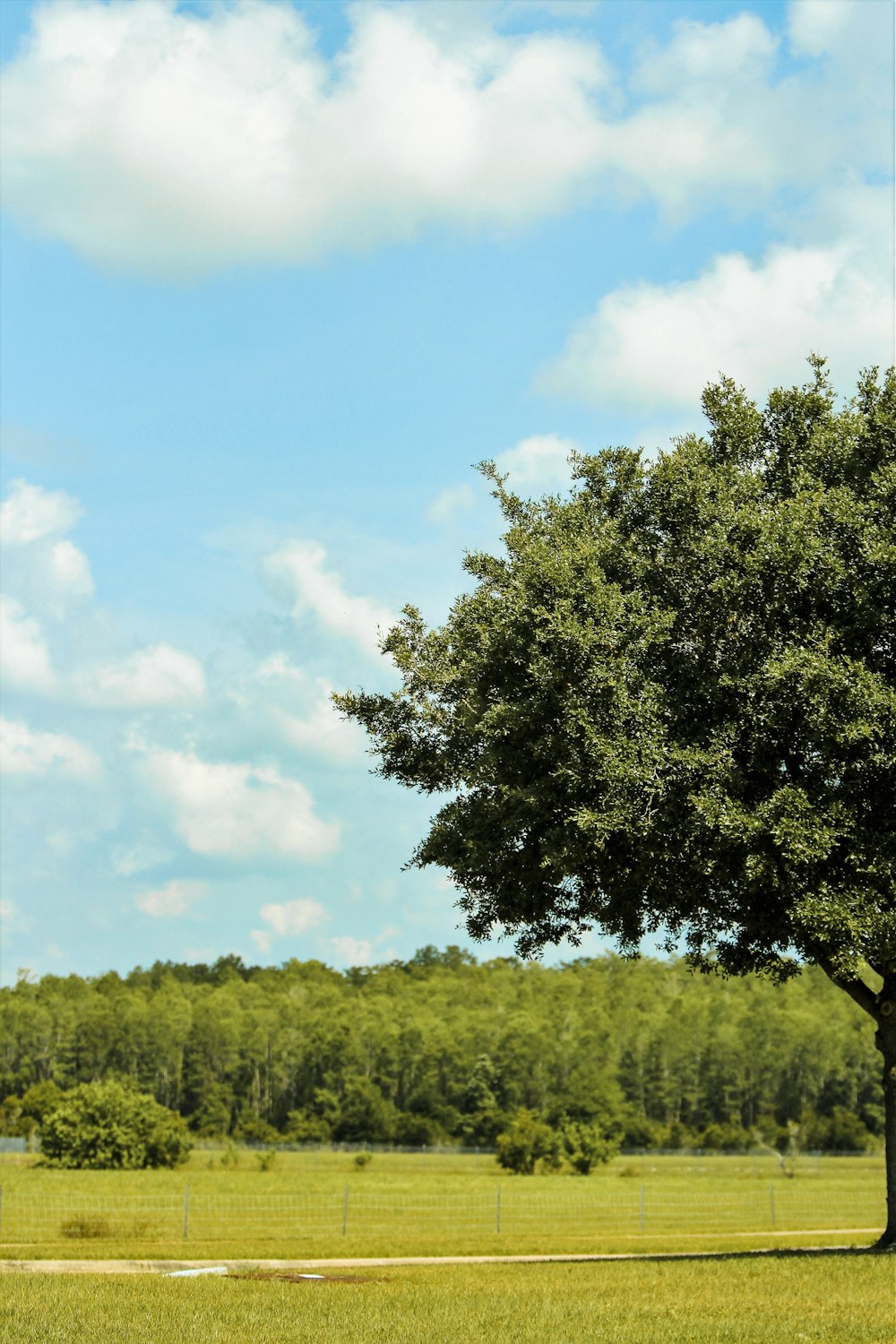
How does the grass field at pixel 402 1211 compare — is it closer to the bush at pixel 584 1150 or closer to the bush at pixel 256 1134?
the bush at pixel 584 1150

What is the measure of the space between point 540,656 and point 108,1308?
11.7 m

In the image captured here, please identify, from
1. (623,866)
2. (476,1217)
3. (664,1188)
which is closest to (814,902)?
(623,866)

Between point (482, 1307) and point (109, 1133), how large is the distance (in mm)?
52476

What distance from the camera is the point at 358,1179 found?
71.9m

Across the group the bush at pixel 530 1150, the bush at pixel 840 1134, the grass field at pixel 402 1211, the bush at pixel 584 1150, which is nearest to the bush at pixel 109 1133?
the grass field at pixel 402 1211

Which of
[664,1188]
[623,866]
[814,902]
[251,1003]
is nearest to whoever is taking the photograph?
[814,902]

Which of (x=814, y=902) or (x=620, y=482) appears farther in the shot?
(x=620, y=482)

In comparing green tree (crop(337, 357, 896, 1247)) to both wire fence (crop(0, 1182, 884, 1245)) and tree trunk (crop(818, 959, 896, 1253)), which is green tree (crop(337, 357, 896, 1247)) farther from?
wire fence (crop(0, 1182, 884, 1245))

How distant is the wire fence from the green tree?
16.6 meters

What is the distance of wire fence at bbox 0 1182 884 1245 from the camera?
120 feet

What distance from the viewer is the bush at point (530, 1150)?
248 feet

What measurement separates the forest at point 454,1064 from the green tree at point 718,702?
294 ft

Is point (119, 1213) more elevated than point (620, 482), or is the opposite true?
point (620, 482)

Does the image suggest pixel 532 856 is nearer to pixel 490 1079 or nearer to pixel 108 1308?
pixel 108 1308
